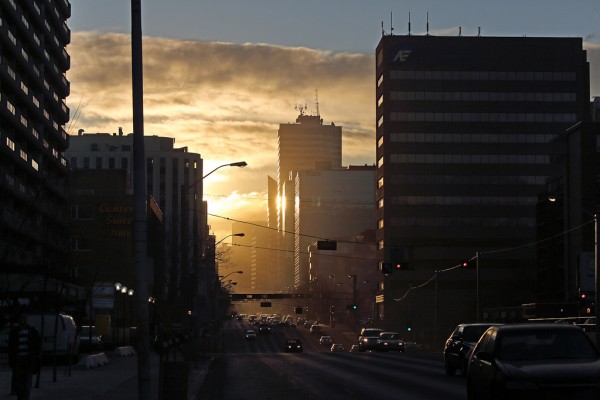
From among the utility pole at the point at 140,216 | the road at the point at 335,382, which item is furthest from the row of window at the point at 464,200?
the utility pole at the point at 140,216

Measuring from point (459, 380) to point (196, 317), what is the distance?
37382mm

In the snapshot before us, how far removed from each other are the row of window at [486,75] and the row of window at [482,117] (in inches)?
211

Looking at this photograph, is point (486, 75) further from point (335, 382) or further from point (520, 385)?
point (520, 385)

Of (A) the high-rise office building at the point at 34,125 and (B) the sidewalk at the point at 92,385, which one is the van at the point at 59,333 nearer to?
(B) the sidewalk at the point at 92,385

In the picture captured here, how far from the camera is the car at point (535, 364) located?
615 inches

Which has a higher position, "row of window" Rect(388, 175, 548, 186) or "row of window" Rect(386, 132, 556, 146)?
"row of window" Rect(386, 132, 556, 146)

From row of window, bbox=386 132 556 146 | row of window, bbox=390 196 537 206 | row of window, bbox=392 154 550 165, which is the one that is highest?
row of window, bbox=386 132 556 146

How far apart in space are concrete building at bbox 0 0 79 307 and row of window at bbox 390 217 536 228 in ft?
228

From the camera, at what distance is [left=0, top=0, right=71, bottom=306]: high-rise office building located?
80.9m

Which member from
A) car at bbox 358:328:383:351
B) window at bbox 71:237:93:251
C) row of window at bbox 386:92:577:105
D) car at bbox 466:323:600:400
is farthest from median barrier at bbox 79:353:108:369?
row of window at bbox 386:92:577:105

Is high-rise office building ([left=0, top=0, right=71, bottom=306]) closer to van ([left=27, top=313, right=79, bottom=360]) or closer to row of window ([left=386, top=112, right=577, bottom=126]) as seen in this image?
van ([left=27, top=313, right=79, bottom=360])

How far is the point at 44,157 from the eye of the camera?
9838cm

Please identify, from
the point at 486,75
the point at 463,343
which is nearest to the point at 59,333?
the point at 463,343

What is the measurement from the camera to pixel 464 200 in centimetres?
16762
